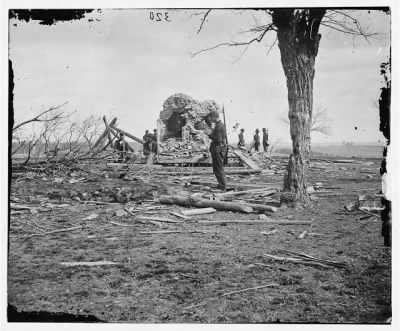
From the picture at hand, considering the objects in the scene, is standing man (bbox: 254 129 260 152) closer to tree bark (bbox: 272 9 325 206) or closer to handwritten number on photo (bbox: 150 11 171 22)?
tree bark (bbox: 272 9 325 206)

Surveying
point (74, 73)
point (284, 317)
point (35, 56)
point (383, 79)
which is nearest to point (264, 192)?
point (284, 317)

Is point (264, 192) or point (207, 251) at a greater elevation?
point (264, 192)

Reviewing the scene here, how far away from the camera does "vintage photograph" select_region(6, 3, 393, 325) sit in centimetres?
434

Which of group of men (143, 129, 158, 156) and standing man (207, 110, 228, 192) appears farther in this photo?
standing man (207, 110, 228, 192)

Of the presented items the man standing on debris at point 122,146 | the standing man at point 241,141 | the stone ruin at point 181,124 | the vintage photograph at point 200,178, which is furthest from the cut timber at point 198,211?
the man standing on debris at point 122,146

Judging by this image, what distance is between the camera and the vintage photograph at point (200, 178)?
4336mm

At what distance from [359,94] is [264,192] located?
1783mm

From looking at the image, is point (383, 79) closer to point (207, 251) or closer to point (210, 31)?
point (210, 31)

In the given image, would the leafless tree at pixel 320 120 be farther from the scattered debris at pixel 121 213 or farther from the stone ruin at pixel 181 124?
the scattered debris at pixel 121 213

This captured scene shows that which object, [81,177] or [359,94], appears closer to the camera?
[359,94]

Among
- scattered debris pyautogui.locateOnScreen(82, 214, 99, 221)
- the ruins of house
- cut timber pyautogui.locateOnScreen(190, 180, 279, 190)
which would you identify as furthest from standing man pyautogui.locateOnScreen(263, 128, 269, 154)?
scattered debris pyautogui.locateOnScreen(82, 214, 99, 221)

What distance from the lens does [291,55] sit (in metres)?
5.25

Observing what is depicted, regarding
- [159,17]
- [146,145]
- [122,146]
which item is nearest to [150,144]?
[146,145]

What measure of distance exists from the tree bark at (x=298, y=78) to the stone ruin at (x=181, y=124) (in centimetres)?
111
